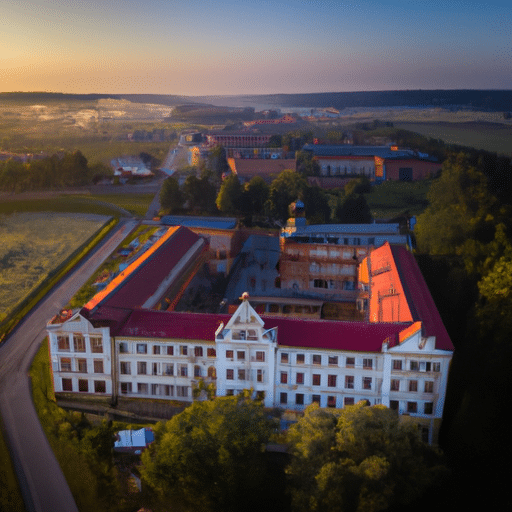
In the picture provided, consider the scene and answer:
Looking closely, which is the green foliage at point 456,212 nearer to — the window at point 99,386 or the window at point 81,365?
the window at point 99,386

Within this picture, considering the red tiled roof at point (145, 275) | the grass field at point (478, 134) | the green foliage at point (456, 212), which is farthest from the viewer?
the grass field at point (478, 134)

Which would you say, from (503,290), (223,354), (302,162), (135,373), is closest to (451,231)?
(503,290)

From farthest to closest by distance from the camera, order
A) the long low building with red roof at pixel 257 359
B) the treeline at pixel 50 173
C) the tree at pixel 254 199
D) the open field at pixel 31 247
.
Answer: the tree at pixel 254 199, the treeline at pixel 50 173, the open field at pixel 31 247, the long low building with red roof at pixel 257 359

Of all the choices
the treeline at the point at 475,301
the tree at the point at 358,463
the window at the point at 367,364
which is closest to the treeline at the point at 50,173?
the treeline at the point at 475,301

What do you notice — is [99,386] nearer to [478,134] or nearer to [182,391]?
[182,391]

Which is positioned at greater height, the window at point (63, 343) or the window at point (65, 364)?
the window at point (63, 343)

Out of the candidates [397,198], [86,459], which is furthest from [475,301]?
[397,198]

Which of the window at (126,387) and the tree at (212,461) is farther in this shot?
the window at (126,387)
